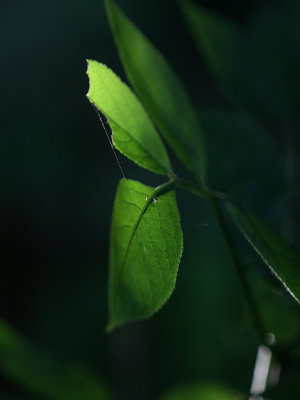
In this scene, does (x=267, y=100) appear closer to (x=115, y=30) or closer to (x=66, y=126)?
(x=115, y=30)

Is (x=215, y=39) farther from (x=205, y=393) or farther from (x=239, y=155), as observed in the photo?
(x=205, y=393)

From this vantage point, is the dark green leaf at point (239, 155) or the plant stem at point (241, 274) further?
the dark green leaf at point (239, 155)

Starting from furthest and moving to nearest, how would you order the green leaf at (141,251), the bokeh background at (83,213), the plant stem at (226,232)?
the bokeh background at (83,213) < the plant stem at (226,232) < the green leaf at (141,251)

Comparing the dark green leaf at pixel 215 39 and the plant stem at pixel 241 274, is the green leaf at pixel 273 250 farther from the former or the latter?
the dark green leaf at pixel 215 39

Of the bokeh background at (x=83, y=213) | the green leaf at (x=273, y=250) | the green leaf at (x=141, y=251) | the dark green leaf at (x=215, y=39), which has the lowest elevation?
the bokeh background at (x=83, y=213)

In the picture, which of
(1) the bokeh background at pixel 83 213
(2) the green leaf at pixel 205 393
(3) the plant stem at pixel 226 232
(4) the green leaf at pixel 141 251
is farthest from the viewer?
(1) the bokeh background at pixel 83 213

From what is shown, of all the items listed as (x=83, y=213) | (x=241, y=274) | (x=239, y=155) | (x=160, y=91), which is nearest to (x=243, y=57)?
(x=239, y=155)

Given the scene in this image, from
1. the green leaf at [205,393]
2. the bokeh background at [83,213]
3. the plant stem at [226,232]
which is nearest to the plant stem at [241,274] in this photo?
the plant stem at [226,232]
